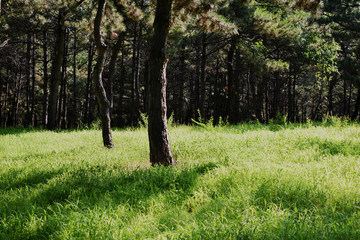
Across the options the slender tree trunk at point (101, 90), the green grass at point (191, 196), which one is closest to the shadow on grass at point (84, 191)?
the green grass at point (191, 196)

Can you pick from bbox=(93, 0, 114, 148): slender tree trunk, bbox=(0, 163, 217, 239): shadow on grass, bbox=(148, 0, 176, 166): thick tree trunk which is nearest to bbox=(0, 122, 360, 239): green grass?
bbox=(0, 163, 217, 239): shadow on grass

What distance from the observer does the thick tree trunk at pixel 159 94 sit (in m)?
5.41

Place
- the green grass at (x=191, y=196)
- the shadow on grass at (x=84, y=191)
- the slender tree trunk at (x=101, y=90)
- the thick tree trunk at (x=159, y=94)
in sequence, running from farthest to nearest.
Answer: the slender tree trunk at (x=101, y=90)
the thick tree trunk at (x=159, y=94)
the shadow on grass at (x=84, y=191)
the green grass at (x=191, y=196)

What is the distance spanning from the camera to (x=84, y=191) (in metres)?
4.13

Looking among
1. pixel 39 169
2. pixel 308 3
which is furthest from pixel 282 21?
pixel 39 169

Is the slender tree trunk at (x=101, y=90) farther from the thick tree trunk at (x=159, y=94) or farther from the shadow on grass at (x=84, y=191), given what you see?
the thick tree trunk at (x=159, y=94)

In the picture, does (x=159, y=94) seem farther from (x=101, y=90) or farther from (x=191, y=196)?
(x=101, y=90)

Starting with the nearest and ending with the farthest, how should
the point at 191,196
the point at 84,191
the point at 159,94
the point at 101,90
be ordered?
the point at 191,196 < the point at 84,191 < the point at 159,94 < the point at 101,90

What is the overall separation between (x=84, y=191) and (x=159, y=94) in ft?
7.81

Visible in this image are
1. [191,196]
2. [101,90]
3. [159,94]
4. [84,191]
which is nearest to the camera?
[191,196]

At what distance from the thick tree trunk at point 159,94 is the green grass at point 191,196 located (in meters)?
0.49

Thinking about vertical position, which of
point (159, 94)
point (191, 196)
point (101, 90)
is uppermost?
point (101, 90)

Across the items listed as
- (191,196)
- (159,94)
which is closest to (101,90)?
(159,94)

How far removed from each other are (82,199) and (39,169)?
222cm
